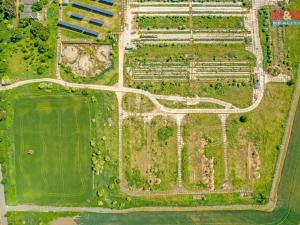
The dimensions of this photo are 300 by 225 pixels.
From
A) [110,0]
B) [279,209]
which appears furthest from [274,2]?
[279,209]

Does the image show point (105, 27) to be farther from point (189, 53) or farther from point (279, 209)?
point (279, 209)

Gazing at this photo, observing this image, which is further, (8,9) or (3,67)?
Result: (8,9)

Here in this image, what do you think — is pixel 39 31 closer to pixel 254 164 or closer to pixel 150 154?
pixel 150 154

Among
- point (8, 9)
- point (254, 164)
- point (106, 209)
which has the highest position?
point (8, 9)

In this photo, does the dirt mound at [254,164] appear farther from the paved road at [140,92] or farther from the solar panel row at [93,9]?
the solar panel row at [93,9]

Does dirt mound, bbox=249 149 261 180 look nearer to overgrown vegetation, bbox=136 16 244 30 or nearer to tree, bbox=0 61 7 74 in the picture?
overgrown vegetation, bbox=136 16 244 30

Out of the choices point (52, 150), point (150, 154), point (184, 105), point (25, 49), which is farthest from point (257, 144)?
point (25, 49)

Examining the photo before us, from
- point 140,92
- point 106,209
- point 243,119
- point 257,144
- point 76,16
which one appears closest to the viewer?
point 106,209
